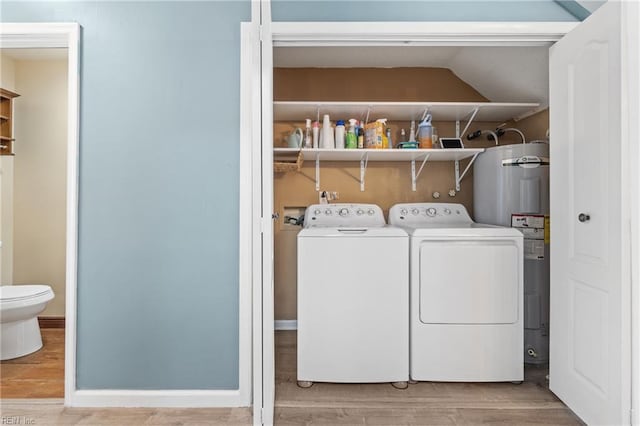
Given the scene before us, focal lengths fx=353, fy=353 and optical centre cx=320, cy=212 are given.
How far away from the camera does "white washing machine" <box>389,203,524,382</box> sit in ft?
6.40

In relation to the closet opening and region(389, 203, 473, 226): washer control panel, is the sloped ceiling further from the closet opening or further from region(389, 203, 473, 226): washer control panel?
region(389, 203, 473, 226): washer control panel

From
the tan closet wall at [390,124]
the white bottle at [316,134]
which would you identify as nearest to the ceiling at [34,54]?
the tan closet wall at [390,124]

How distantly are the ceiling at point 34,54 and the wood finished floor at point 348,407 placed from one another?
237 centimetres

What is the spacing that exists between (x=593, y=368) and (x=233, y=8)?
2.34 m

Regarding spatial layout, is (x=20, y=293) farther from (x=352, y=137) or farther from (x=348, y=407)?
(x=352, y=137)

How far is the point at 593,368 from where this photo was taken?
5.04ft

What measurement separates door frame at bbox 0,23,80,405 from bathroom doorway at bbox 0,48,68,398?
1400 millimetres

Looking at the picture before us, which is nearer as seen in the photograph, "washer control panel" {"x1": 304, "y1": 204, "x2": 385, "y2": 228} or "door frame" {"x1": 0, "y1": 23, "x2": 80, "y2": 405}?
"door frame" {"x1": 0, "y1": 23, "x2": 80, "y2": 405}

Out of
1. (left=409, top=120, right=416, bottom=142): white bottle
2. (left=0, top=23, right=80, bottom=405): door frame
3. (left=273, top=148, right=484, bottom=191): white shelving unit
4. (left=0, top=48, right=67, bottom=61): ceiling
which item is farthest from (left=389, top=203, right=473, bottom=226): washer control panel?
(left=0, top=48, right=67, bottom=61): ceiling

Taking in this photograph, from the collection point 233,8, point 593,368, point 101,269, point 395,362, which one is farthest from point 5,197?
point 593,368

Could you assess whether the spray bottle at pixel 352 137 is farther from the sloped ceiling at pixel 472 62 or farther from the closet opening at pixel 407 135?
the sloped ceiling at pixel 472 62

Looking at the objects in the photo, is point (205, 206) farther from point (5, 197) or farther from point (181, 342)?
point (5, 197)

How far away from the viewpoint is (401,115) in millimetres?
2721

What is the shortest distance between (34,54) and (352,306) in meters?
3.17
